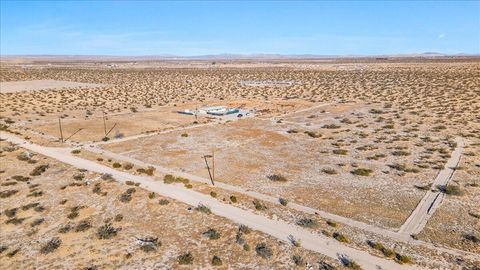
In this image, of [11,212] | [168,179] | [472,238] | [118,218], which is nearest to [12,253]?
[11,212]

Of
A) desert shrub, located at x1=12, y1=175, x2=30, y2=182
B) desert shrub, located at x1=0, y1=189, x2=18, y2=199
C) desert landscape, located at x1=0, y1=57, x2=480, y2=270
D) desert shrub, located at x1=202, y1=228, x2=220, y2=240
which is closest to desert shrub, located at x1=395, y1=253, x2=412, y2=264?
desert landscape, located at x1=0, y1=57, x2=480, y2=270

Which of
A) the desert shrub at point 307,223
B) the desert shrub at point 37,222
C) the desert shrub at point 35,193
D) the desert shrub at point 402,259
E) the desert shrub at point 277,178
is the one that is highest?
the desert shrub at point 402,259

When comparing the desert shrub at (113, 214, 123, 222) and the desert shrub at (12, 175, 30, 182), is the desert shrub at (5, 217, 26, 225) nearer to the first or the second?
the desert shrub at (113, 214, 123, 222)

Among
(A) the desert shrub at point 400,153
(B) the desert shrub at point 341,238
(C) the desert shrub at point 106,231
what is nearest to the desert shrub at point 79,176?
(C) the desert shrub at point 106,231

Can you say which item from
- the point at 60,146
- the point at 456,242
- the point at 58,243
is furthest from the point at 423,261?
the point at 60,146

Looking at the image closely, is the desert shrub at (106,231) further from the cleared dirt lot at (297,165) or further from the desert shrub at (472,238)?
the desert shrub at (472,238)

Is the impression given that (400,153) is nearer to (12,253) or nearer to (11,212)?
(12,253)
